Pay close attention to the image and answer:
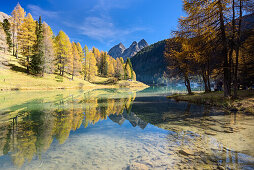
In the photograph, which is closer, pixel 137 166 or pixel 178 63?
pixel 137 166

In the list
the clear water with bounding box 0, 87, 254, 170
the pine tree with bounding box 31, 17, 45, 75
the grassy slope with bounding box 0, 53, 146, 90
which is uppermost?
the pine tree with bounding box 31, 17, 45, 75

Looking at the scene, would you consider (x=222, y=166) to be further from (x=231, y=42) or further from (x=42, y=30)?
(x=42, y=30)

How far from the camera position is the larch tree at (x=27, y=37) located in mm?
36469

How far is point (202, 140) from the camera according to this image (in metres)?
4.91

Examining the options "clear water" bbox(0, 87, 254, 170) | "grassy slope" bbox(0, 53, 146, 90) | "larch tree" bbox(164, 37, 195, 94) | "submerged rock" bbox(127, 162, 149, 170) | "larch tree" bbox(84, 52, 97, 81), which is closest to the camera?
"submerged rock" bbox(127, 162, 149, 170)

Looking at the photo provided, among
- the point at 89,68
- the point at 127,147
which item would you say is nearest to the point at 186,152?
the point at 127,147

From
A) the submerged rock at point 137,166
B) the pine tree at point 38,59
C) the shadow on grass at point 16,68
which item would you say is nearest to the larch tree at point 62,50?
the pine tree at point 38,59

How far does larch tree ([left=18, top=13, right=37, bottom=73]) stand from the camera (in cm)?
3647

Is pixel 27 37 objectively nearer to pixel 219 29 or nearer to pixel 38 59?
pixel 38 59

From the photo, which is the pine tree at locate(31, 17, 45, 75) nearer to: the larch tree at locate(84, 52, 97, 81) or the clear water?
the larch tree at locate(84, 52, 97, 81)

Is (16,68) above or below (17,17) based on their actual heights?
below

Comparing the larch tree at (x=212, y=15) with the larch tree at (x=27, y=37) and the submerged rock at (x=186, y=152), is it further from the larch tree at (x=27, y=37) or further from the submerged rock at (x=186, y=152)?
the larch tree at (x=27, y=37)

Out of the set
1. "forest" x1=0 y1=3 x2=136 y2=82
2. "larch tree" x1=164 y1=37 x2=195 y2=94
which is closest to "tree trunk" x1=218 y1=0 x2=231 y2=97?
"larch tree" x1=164 y1=37 x2=195 y2=94

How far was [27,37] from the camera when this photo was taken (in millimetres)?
36469
